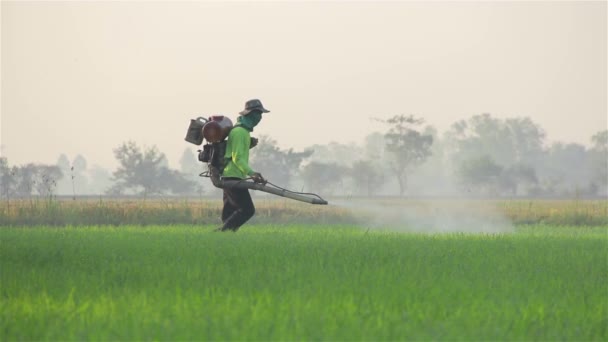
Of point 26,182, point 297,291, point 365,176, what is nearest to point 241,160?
point 297,291

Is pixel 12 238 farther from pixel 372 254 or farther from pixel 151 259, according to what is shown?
pixel 372 254

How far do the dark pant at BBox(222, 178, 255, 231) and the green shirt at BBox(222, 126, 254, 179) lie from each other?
377mm

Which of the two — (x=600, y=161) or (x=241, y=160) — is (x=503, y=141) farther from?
(x=241, y=160)

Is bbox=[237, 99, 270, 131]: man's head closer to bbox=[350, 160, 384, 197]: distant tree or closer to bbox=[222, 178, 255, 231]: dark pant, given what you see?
bbox=[222, 178, 255, 231]: dark pant

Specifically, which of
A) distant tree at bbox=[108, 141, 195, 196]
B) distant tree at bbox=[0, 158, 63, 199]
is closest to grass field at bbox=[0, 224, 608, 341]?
distant tree at bbox=[0, 158, 63, 199]

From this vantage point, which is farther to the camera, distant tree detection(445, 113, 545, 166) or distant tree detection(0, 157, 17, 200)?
distant tree detection(445, 113, 545, 166)

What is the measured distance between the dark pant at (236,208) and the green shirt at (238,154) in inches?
14.9

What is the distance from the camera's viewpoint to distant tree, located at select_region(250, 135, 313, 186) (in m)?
104

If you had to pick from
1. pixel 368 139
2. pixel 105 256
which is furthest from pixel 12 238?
pixel 368 139

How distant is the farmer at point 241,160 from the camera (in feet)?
49.7

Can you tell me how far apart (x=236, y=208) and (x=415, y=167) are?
387 ft

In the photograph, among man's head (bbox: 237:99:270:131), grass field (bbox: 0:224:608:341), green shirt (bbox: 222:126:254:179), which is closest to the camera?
grass field (bbox: 0:224:608:341)

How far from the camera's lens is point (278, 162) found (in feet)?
348

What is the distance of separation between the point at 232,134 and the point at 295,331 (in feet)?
30.4
